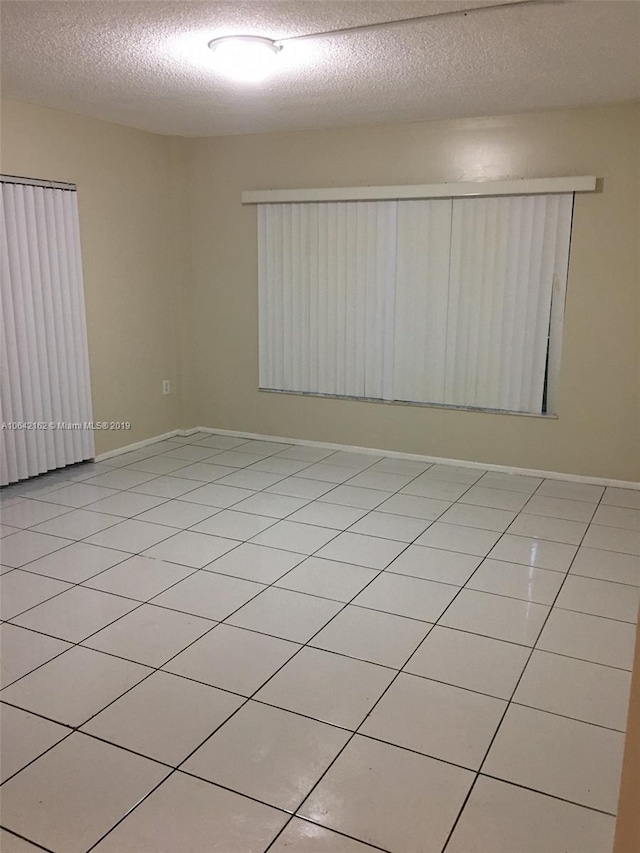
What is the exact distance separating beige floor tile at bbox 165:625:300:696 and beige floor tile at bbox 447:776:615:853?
821 mm

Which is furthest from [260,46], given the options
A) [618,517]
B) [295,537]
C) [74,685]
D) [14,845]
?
[618,517]

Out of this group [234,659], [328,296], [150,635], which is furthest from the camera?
[328,296]

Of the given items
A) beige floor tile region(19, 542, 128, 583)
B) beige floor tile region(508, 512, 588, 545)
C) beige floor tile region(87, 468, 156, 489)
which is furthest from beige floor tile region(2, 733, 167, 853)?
beige floor tile region(87, 468, 156, 489)

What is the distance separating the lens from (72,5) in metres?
2.53

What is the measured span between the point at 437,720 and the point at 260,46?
2711 mm

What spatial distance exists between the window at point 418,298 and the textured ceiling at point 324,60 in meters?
0.64

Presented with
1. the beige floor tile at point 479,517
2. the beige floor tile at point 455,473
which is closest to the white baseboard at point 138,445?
the beige floor tile at point 455,473

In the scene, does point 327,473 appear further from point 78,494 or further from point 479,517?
point 78,494

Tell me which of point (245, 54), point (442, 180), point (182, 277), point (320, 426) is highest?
point (245, 54)

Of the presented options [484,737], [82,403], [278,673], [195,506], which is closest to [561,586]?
[484,737]

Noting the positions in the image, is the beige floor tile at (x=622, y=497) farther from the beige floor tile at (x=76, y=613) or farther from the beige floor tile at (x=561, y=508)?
the beige floor tile at (x=76, y=613)

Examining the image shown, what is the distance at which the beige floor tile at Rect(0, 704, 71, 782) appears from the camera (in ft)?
6.51

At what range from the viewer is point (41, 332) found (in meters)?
4.38

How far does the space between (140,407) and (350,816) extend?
3972 mm
